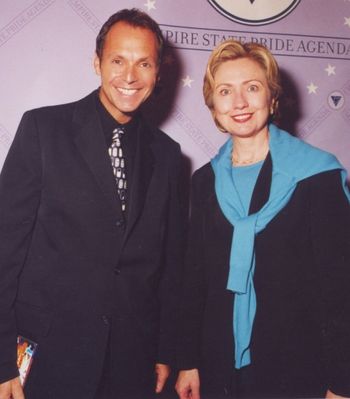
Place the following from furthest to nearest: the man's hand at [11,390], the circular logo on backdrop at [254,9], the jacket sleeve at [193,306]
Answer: the circular logo on backdrop at [254,9], the jacket sleeve at [193,306], the man's hand at [11,390]

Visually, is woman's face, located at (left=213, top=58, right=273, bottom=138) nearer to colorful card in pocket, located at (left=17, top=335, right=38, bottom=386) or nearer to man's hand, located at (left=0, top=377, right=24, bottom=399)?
colorful card in pocket, located at (left=17, top=335, right=38, bottom=386)

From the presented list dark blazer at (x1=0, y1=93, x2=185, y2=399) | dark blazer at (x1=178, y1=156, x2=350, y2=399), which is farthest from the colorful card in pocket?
dark blazer at (x1=178, y1=156, x2=350, y2=399)

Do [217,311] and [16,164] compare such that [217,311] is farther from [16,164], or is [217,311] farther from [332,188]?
[16,164]

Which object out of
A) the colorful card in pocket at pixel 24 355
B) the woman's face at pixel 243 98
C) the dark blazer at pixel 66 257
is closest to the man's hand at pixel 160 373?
the dark blazer at pixel 66 257

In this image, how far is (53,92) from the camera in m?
2.13

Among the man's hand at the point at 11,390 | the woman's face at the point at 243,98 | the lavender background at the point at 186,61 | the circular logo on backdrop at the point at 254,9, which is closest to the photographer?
the man's hand at the point at 11,390

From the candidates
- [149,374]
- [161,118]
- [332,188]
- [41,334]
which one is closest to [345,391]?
[332,188]

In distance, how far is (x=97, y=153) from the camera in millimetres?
1554

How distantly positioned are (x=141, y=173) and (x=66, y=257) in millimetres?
419

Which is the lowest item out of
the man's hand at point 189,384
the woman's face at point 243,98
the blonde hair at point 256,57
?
the man's hand at point 189,384

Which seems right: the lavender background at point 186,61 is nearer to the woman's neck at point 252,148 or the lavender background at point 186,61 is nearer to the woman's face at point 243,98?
the woman's face at point 243,98

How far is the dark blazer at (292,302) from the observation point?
1366 mm

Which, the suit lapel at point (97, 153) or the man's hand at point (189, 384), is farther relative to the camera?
the man's hand at point (189, 384)

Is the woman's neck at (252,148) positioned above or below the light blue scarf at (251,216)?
above
